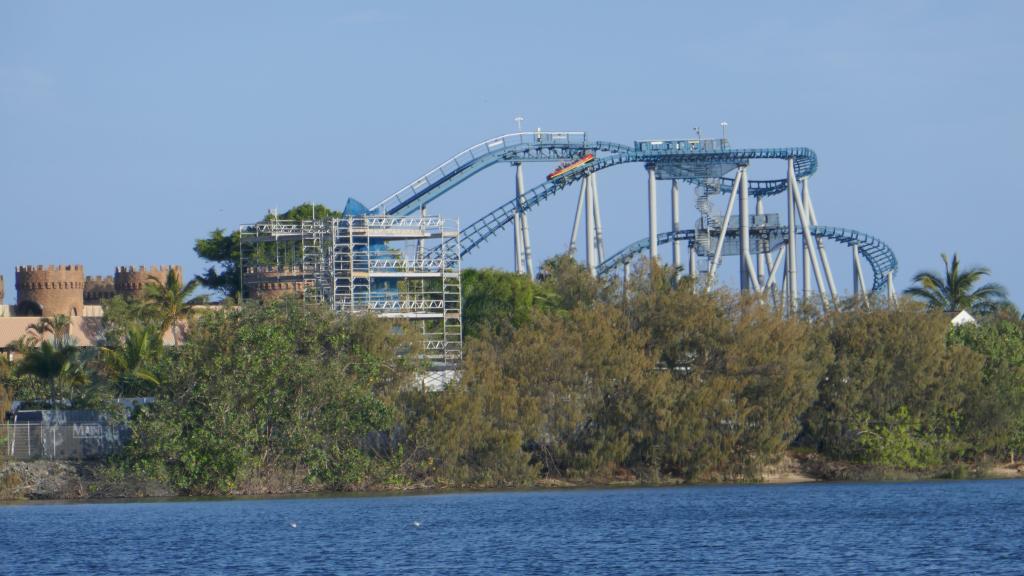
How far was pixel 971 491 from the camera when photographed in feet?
165

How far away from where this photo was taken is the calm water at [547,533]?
112 ft

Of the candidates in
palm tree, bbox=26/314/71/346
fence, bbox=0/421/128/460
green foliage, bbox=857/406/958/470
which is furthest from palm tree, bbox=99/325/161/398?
green foliage, bbox=857/406/958/470

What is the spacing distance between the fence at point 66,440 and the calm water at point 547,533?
249 centimetres

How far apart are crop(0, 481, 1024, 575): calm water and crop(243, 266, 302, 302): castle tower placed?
73.1ft

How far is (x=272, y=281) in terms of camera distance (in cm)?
7194

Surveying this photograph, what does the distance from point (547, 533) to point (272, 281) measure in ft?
113

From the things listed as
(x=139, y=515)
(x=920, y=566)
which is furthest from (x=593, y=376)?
(x=920, y=566)

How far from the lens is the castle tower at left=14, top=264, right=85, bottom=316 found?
8469 cm

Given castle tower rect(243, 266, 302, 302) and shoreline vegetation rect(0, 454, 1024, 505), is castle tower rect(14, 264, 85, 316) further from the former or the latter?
shoreline vegetation rect(0, 454, 1024, 505)

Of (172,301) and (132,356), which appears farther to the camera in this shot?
(172,301)

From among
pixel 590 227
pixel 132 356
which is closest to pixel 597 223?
pixel 590 227

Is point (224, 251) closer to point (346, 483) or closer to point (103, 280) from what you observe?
point (103, 280)

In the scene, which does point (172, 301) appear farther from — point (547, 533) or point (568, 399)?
point (547, 533)

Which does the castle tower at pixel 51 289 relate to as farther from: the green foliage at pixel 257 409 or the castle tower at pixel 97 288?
the green foliage at pixel 257 409
